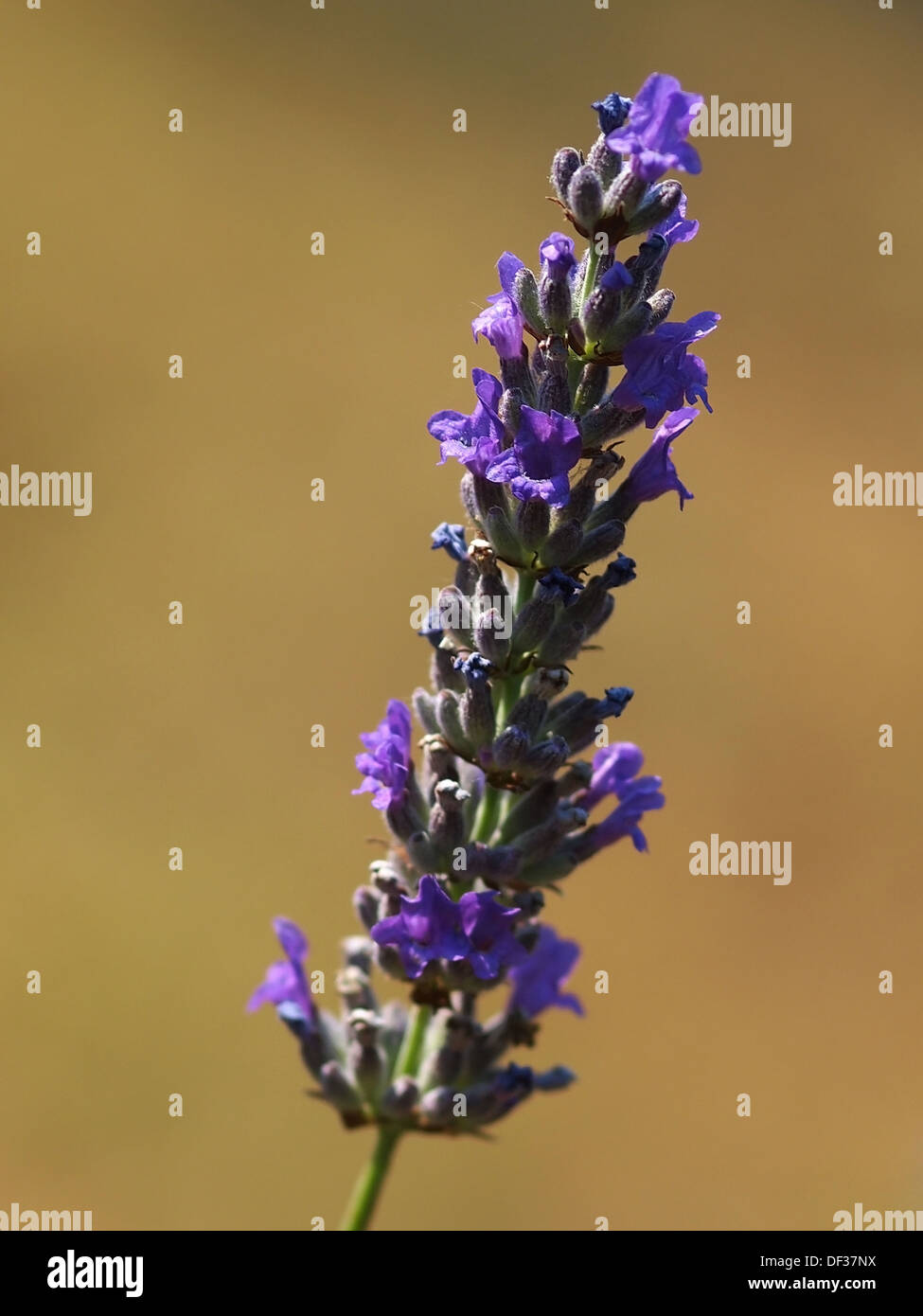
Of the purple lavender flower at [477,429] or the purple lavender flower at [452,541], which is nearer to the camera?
the purple lavender flower at [477,429]

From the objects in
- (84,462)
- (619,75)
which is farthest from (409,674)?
(619,75)

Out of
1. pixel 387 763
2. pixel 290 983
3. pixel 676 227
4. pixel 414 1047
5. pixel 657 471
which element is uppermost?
pixel 676 227

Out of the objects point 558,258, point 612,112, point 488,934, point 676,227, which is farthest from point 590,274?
point 488,934

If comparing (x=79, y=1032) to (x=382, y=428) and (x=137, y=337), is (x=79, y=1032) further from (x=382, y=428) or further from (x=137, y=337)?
(x=137, y=337)

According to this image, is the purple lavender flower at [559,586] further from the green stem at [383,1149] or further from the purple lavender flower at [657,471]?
the green stem at [383,1149]


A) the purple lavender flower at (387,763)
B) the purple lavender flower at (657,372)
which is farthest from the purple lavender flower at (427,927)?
the purple lavender flower at (657,372)

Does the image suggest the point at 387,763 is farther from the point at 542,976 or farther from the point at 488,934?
the point at 542,976

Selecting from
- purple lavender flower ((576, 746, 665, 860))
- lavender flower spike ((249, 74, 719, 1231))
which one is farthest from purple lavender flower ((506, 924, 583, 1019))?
purple lavender flower ((576, 746, 665, 860))
